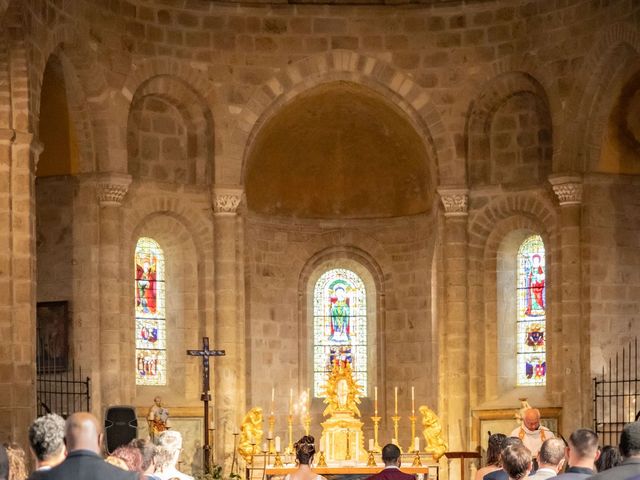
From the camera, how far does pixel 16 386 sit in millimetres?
19438

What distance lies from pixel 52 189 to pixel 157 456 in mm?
14557

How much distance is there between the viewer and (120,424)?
21.6 m

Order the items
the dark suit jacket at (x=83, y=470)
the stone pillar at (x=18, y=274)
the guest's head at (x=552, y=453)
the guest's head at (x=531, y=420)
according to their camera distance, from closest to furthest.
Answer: the dark suit jacket at (x=83, y=470), the guest's head at (x=552, y=453), the guest's head at (x=531, y=420), the stone pillar at (x=18, y=274)

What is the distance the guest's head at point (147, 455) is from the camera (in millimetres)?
10031

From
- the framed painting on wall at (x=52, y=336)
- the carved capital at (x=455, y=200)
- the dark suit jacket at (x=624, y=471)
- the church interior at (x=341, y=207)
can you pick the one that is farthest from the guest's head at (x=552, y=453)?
the carved capital at (x=455, y=200)

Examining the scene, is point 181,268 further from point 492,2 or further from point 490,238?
point 492,2

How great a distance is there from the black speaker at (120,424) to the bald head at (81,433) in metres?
14.0

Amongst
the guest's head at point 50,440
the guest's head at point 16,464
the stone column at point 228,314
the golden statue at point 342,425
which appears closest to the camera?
the guest's head at point 50,440

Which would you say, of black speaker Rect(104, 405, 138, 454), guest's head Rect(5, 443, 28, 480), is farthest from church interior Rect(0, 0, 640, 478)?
Result: guest's head Rect(5, 443, 28, 480)

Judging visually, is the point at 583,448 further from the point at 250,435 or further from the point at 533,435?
the point at 250,435

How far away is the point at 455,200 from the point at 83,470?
18.0 m

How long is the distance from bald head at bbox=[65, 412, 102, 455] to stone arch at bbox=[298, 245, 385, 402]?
19.3 metres

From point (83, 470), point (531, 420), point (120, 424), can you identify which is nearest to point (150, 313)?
point (120, 424)

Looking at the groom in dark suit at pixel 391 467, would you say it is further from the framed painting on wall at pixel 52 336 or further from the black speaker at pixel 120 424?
the framed painting on wall at pixel 52 336
